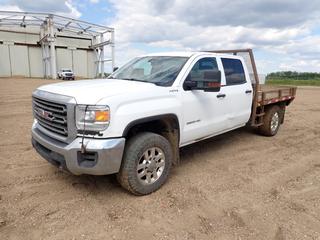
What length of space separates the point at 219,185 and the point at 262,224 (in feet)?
3.43

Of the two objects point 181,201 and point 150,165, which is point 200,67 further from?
point 181,201

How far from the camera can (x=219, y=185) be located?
13.9 feet

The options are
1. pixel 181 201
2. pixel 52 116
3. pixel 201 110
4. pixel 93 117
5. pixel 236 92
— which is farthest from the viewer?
pixel 236 92

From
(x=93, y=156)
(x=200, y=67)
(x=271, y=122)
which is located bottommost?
(x=271, y=122)

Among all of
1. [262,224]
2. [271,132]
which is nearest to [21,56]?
[271,132]

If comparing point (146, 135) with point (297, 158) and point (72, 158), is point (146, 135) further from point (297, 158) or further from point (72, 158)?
point (297, 158)

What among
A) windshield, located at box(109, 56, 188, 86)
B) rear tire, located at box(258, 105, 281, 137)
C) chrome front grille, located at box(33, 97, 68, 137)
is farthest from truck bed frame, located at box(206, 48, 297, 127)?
chrome front grille, located at box(33, 97, 68, 137)

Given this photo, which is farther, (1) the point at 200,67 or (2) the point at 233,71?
(2) the point at 233,71

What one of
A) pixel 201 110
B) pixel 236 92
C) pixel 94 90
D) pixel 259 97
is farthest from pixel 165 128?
pixel 259 97

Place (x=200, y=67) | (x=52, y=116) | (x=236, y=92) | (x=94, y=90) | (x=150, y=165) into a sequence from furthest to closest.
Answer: (x=236, y=92) → (x=200, y=67) → (x=150, y=165) → (x=52, y=116) → (x=94, y=90)

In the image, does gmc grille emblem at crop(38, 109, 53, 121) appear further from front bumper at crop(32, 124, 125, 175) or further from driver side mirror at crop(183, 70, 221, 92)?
driver side mirror at crop(183, 70, 221, 92)

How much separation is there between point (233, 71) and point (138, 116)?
109 inches

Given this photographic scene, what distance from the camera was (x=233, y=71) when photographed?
18.1 feet

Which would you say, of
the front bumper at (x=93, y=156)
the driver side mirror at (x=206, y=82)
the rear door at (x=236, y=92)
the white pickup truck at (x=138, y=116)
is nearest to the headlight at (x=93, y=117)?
the white pickup truck at (x=138, y=116)
